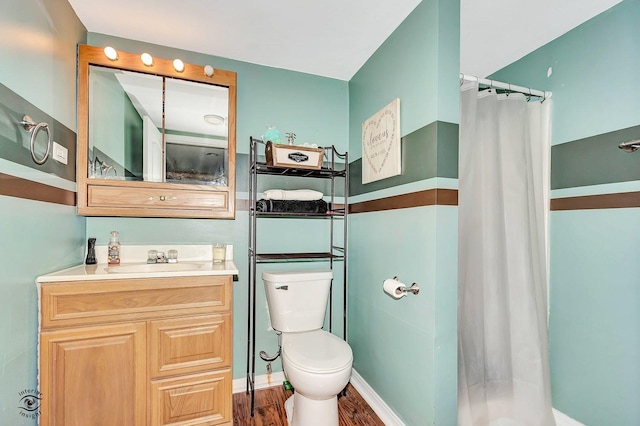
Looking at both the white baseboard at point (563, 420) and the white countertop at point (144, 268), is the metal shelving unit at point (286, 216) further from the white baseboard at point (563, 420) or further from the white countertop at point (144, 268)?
the white baseboard at point (563, 420)

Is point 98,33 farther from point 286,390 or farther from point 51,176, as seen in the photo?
point 286,390

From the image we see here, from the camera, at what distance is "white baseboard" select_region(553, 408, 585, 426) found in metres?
1.64

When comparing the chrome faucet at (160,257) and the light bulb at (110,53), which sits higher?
the light bulb at (110,53)

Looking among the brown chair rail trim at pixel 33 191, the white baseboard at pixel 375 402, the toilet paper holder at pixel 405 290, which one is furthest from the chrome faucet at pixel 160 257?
the white baseboard at pixel 375 402

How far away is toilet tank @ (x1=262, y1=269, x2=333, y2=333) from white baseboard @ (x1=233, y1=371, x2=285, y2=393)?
46cm

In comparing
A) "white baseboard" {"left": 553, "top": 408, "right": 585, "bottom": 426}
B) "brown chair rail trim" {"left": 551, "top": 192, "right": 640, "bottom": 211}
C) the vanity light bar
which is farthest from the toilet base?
the vanity light bar

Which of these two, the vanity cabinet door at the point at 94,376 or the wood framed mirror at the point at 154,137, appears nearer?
the vanity cabinet door at the point at 94,376

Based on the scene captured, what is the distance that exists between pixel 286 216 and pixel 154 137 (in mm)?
997

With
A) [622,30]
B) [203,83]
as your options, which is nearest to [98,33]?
[203,83]

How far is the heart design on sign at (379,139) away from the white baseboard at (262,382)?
5.34ft

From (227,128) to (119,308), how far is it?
48.1 inches

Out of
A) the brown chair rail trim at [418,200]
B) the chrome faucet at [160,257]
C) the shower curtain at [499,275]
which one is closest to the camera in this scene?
the brown chair rail trim at [418,200]

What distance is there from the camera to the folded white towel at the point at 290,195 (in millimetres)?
1939

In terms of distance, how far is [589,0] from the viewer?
4.83 ft
